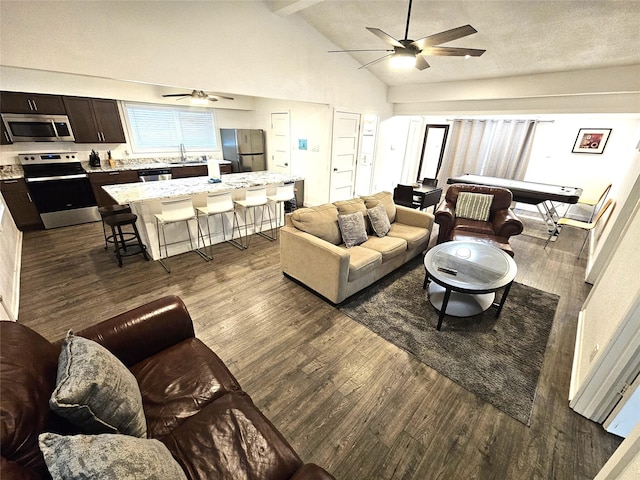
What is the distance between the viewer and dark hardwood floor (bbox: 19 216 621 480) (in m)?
1.54

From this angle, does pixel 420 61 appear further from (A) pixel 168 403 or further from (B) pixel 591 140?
(B) pixel 591 140

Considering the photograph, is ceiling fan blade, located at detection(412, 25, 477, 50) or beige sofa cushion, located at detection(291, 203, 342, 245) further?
beige sofa cushion, located at detection(291, 203, 342, 245)

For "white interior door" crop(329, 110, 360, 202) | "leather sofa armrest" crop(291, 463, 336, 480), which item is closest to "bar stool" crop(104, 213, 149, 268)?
"leather sofa armrest" crop(291, 463, 336, 480)

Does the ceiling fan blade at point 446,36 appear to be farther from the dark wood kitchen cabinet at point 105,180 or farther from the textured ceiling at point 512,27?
the dark wood kitchen cabinet at point 105,180

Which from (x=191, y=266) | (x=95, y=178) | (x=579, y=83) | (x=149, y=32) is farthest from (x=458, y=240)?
(x=95, y=178)

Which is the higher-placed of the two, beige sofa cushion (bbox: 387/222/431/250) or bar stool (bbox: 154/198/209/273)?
bar stool (bbox: 154/198/209/273)

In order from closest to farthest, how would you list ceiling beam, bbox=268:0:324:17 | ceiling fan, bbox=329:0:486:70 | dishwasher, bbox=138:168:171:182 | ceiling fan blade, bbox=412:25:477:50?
ceiling fan blade, bbox=412:25:477:50 → ceiling fan, bbox=329:0:486:70 → ceiling beam, bbox=268:0:324:17 → dishwasher, bbox=138:168:171:182

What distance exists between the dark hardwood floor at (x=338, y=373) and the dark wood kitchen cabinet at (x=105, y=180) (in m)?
1.53

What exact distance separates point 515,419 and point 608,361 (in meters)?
0.66

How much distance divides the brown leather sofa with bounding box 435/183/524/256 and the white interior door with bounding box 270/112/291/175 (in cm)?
363

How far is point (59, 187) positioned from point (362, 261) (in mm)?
5127

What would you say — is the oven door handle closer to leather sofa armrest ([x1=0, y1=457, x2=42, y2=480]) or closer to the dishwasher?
the dishwasher

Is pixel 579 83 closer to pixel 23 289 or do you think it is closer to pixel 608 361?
pixel 608 361

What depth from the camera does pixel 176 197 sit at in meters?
3.35
